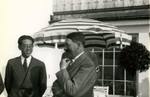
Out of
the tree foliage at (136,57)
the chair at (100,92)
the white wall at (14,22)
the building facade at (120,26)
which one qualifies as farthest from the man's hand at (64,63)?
the building facade at (120,26)

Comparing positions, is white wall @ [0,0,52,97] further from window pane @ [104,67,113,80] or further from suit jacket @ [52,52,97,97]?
suit jacket @ [52,52,97,97]

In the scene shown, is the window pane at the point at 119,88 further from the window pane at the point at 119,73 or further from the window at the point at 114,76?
the window pane at the point at 119,73

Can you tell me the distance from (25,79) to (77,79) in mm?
1488

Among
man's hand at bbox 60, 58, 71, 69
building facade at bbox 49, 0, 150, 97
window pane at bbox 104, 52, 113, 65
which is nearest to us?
man's hand at bbox 60, 58, 71, 69

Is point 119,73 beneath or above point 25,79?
beneath

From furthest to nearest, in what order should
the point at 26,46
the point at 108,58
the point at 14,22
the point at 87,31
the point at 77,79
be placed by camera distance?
the point at 108,58 → the point at 14,22 → the point at 87,31 → the point at 26,46 → the point at 77,79

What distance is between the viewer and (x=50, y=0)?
23.9 feet

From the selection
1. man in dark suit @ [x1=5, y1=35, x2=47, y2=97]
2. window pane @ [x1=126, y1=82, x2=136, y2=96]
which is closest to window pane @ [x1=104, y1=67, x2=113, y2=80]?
window pane @ [x1=126, y1=82, x2=136, y2=96]

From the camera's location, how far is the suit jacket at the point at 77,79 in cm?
272

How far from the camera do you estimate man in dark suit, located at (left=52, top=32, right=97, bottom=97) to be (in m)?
2.73

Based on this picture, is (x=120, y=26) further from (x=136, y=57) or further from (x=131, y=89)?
(x=131, y=89)

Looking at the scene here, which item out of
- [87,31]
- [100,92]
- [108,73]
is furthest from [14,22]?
[108,73]

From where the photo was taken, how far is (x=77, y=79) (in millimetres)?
2746

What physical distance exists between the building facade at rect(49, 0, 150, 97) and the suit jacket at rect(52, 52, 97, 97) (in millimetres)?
3751
